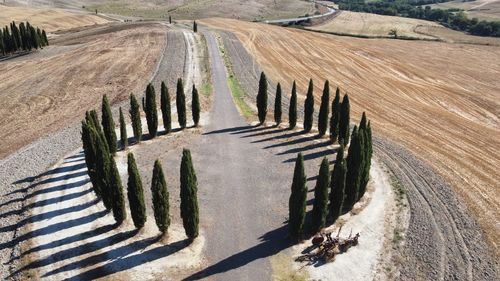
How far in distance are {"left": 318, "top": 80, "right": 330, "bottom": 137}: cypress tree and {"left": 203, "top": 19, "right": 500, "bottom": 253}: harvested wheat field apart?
7.26 m

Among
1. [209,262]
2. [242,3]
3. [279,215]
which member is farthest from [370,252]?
[242,3]

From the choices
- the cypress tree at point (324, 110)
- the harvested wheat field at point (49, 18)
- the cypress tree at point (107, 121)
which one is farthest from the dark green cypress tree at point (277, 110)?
the harvested wheat field at point (49, 18)

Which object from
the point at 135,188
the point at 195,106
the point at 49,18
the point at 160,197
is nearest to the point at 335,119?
the point at 195,106

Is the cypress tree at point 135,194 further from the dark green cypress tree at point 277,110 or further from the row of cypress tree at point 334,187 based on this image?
the dark green cypress tree at point 277,110

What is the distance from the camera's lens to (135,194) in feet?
86.0

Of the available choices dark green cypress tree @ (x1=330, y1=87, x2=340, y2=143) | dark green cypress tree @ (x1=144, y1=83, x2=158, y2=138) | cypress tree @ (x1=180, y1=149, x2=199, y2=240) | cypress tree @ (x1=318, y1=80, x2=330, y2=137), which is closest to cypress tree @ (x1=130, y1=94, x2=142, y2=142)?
dark green cypress tree @ (x1=144, y1=83, x2=158, y2=138)

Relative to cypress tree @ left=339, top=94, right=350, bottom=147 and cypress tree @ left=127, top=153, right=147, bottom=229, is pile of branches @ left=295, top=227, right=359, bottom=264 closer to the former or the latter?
cypress tree @ left=127, top=153, right=147, bottom=229

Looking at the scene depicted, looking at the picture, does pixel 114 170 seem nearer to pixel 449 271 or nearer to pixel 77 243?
pixel 77 243

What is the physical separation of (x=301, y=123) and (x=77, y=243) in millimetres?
29037

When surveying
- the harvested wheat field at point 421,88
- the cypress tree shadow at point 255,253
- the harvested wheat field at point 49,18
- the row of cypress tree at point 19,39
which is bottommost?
the cypress tree shadow at point 255,253

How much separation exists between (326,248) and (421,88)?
52.0 meters

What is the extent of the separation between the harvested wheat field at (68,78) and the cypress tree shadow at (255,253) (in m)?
27.6

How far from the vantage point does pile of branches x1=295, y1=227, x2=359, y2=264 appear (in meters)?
25.0

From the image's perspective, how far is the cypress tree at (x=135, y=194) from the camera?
25594 mm
